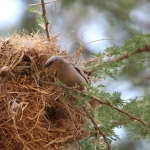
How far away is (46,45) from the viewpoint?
71.4 inches

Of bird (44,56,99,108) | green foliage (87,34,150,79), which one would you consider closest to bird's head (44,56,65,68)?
bird (44,56,99,108)

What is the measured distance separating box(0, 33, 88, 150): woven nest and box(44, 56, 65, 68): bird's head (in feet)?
0.22

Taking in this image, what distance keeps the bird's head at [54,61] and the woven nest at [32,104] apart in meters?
0.07

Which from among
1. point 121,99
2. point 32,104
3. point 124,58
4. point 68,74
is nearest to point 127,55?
point 124,58

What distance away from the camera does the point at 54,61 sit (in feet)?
5.52

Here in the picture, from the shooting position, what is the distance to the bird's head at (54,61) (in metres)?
1.67

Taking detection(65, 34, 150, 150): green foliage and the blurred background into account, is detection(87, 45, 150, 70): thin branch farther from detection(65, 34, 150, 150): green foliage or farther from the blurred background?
the blurred background

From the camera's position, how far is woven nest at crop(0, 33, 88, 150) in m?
1.61

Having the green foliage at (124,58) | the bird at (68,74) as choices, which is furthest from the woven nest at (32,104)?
the green foliage at (124,58)

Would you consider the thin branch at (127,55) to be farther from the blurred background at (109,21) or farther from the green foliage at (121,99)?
the blurred background at (109,21)

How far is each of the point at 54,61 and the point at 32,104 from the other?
19cm

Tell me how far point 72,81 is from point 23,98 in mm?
216

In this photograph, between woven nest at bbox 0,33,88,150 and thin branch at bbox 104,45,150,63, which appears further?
woven nest at bbox 0,33,88,150

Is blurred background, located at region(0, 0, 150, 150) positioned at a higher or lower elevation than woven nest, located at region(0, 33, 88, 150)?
higher
